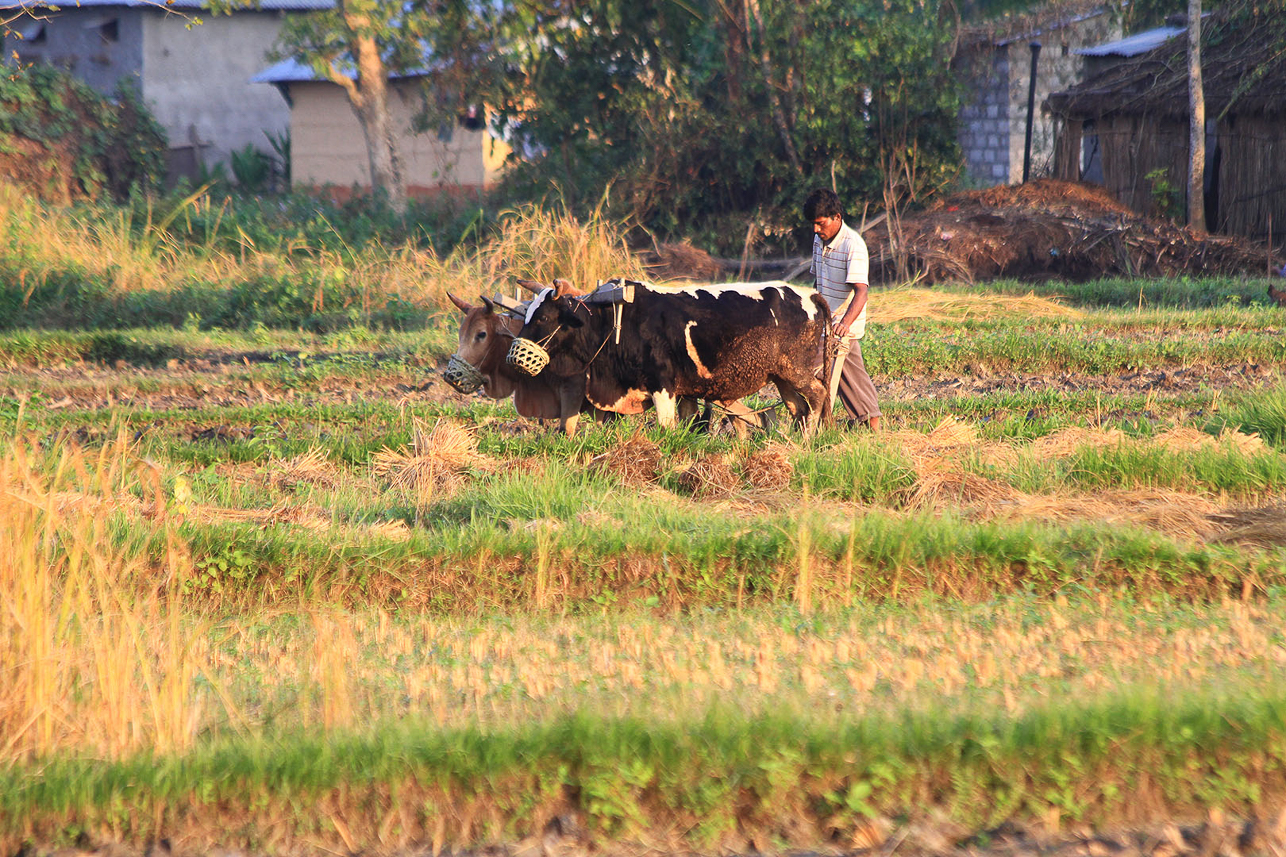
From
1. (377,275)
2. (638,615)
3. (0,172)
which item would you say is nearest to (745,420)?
(638,615)

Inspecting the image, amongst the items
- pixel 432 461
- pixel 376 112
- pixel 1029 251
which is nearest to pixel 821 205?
pixel 432 461

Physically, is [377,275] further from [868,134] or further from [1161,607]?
[1161,607]

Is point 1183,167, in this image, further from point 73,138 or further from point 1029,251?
point 73,138

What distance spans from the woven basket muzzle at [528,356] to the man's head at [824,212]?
1.86m

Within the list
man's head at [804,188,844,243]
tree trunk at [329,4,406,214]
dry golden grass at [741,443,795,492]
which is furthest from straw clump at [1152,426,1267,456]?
tree trunk at [329,4,406,214]

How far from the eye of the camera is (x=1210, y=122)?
733 inches

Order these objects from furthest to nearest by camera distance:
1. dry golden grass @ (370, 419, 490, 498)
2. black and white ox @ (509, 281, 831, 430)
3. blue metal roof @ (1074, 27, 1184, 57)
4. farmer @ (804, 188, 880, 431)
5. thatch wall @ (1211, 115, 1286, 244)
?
blue metal roof @ (1074, 27, 1184, 57), thatch wall @ (1211, 115, 1286, 244), farmer @ (804, 188, 880, 431), black and white ox @ (509, 281, 831, 430), dry golden grass @ (370, 419, 490, 498)

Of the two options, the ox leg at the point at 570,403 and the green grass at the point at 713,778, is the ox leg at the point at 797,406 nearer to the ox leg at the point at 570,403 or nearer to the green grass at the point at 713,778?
the ox leg at the point at 570,403

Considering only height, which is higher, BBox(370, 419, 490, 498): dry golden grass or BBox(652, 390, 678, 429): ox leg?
BBox(652, 390, 678, 429): ox leg

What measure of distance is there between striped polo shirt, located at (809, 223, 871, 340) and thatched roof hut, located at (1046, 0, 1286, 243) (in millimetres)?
12250

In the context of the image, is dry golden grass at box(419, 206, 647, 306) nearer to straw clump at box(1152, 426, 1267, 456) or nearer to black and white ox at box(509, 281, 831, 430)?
black and white ox at box(509, 281, 831, 430)

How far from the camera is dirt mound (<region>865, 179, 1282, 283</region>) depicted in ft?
54.6

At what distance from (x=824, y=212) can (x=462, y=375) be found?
244 cm

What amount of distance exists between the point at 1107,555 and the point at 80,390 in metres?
8.33
